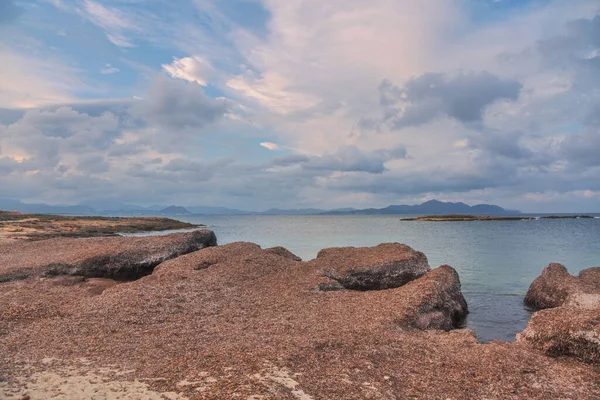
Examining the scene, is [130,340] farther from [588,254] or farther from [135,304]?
[588,254]

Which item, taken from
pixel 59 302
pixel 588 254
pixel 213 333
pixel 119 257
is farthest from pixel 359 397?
pixel 588 254

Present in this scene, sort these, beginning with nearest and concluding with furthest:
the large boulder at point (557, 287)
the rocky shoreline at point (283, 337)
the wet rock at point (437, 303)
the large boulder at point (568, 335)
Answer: the rocky shoreline at point (283, 337) → the large boulder at point (568, 335) → the wet rock at point (437, 303) → the large boulder at point (557, 287)

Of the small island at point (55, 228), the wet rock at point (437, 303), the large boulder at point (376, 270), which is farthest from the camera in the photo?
the small island at point (55, 228)

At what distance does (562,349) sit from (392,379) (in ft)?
21.9

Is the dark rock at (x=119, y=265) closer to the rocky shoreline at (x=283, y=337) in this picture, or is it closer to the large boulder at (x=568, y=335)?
the rocky shoreline at (x=283, y=337)

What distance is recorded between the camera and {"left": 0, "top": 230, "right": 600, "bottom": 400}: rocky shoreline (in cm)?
982

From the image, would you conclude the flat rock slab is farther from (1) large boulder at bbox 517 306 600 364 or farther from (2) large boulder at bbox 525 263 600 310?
(2) large boulder at bbox 525 263 600 310

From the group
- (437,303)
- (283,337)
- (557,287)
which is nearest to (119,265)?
(283,337)

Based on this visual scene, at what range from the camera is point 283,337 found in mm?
13547

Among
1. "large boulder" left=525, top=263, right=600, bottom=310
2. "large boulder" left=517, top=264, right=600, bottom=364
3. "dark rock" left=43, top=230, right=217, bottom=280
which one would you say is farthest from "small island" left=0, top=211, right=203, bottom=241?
"large boulder" left=525, top=263, right=600, bottom=310

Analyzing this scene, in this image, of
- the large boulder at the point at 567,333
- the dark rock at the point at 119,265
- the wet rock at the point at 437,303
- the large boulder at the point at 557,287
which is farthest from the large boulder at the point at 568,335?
the dark rock at the point at 119,265

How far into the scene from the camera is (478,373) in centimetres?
1134

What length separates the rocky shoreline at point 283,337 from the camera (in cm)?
982

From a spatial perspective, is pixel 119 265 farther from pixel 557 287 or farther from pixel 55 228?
pixel 55 228
